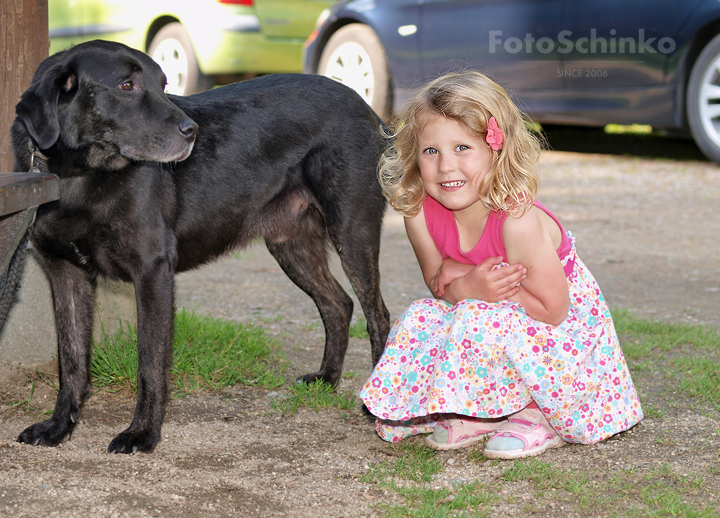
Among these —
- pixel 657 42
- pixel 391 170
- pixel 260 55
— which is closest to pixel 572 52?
pixel 657 42

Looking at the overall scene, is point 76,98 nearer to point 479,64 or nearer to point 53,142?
point 53,142

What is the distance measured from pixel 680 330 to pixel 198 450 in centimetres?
266

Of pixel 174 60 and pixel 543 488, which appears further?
pixel 174 60

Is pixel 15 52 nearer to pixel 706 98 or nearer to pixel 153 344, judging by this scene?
pixel 153 344

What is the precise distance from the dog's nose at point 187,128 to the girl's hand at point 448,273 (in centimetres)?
106

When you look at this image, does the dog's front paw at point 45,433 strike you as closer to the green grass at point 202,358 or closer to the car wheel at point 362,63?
the green grass at point 202,358

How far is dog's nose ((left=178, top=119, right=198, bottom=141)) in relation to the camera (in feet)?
9.74

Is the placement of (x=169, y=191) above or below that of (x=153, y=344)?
above

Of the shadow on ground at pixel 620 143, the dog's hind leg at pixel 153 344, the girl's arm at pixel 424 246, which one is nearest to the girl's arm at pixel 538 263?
the girl's arm at pixel 424 246

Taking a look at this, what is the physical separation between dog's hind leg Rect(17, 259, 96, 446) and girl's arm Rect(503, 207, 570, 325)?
1.65 metres

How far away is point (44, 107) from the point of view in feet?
9.21

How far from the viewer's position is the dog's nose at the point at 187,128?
2969 millimetres

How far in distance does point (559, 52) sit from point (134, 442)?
19.2ft

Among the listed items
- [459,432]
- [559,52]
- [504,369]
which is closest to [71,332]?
[459,432]
